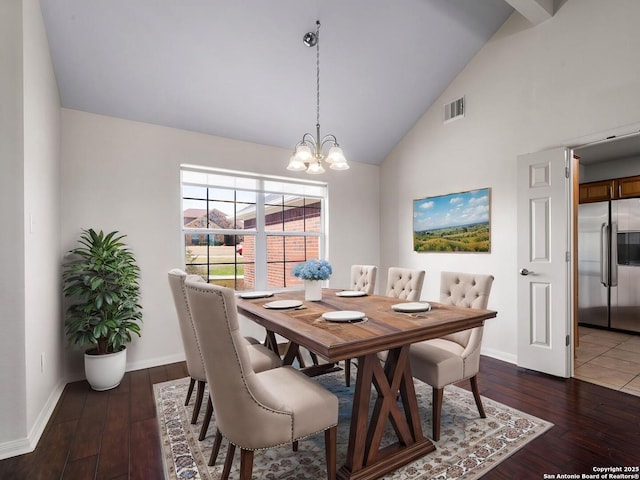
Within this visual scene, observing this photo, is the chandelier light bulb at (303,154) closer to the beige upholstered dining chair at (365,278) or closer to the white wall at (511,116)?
→ the beige upholstered dining chair at (365,278)

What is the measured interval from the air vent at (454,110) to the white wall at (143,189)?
2.40 m

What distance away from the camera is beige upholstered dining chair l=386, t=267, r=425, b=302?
3018mm

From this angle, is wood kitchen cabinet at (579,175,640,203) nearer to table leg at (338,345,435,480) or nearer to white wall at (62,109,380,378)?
table leg at (338,345,435,480)

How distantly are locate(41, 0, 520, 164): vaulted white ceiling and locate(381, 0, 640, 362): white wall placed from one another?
1.04ft

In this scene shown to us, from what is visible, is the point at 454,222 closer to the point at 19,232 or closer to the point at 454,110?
the point at 454,110

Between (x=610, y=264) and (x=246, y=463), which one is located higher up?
(x=610, y=264)

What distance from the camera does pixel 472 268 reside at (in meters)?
3.98

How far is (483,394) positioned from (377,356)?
155cm

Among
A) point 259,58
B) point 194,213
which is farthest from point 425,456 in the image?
point 259,58

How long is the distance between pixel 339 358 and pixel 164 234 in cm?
277

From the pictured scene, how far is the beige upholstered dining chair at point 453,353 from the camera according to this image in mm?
2129

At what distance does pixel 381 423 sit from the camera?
6.00ft

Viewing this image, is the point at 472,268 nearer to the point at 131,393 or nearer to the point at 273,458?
the point at 273,458

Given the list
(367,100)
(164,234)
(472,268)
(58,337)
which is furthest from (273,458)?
(367,100)
